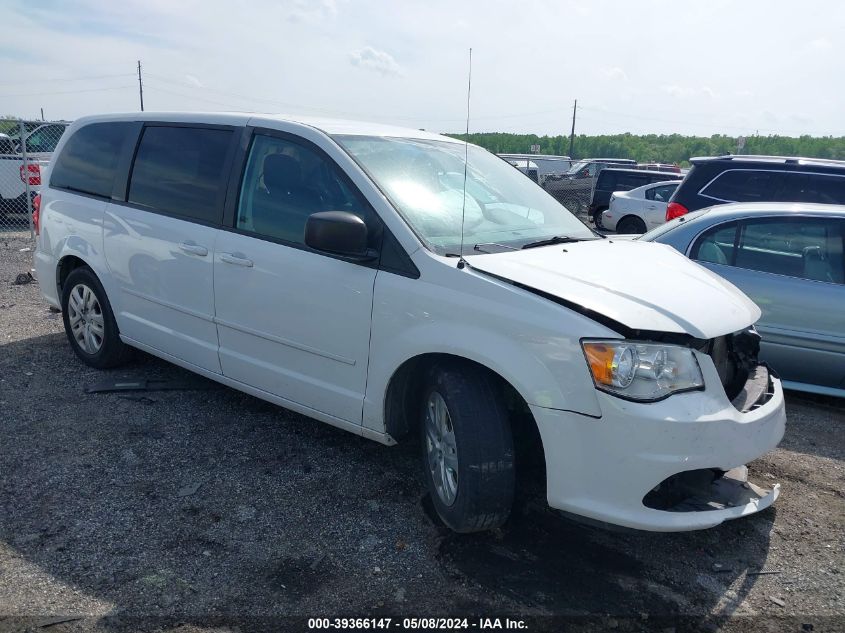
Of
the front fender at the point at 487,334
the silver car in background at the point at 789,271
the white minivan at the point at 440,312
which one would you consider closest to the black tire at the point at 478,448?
the white minivan at the point at 440,312

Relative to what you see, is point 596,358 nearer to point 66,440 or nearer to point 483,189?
point 483,189

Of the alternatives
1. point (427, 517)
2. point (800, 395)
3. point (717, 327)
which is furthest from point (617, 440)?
point (800, 395)

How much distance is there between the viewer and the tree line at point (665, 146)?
59.7 meters

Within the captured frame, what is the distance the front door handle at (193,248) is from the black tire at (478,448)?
5.98ft

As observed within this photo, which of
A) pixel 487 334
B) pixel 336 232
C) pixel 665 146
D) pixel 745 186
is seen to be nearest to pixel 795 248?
pixel 745 186

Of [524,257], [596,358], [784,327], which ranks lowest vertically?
[784,327]

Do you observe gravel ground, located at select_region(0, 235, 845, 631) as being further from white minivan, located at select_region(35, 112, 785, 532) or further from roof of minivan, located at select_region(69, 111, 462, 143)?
roof of minivan, located at select_region(69, 111, 462, 143)

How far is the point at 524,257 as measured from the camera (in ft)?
10.9

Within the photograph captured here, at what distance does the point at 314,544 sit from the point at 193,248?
6.45 feet

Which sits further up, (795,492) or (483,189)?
(483,189)

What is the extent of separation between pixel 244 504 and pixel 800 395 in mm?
4265

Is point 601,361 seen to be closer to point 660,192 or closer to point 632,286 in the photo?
point 632,286

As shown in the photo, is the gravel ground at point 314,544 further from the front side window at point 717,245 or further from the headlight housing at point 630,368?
the front side window at point 717,245

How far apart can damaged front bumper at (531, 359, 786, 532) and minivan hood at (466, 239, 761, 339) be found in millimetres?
263
